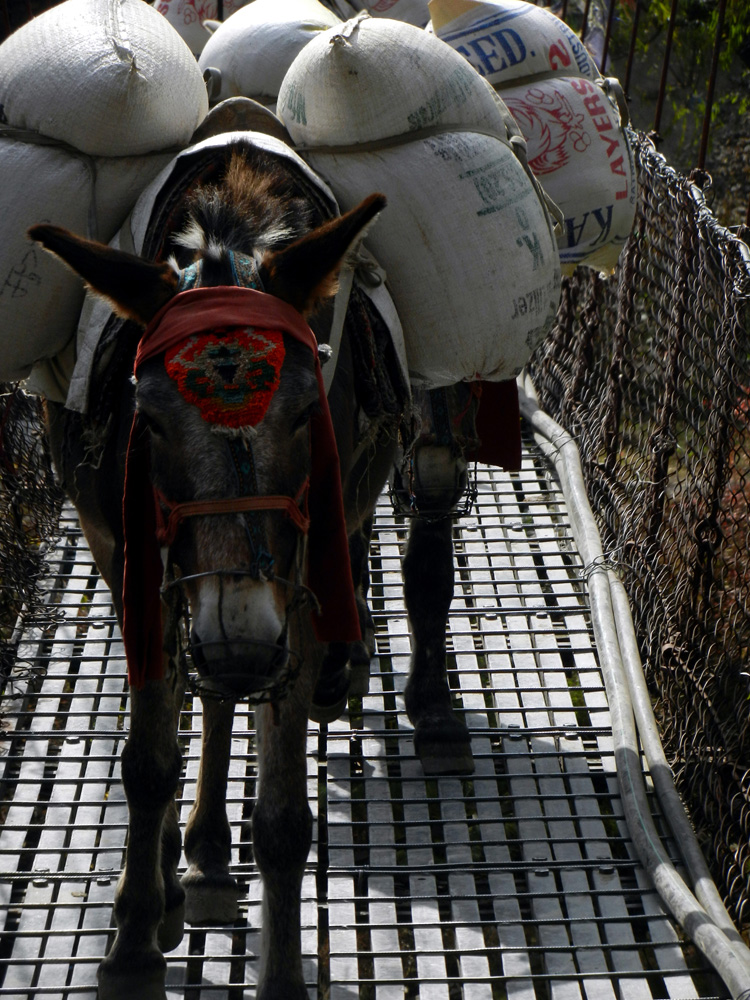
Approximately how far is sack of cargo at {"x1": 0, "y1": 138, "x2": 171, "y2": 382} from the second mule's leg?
1.75 meters

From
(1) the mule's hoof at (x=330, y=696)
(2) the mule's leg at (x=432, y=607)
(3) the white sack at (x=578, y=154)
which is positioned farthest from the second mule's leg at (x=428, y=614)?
(3) the white sack at (x=578, y=154)

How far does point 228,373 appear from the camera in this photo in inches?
93.4

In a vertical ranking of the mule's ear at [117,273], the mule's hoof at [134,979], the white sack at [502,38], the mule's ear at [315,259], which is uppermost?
the white sack at [502,38]

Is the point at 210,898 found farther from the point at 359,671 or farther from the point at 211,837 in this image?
the point at 359,671

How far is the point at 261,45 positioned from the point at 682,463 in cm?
242

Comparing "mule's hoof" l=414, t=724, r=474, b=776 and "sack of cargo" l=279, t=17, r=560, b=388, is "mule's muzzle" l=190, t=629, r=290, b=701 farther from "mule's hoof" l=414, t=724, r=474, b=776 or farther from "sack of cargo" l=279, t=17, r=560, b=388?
"mule's hoof" l=414, t=724, r=474, b=776

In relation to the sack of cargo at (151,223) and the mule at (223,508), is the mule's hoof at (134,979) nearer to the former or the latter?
the mule at (223,508)

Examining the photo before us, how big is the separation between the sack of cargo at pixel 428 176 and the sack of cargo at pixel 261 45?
1.45ft

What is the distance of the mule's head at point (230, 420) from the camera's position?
234 cm

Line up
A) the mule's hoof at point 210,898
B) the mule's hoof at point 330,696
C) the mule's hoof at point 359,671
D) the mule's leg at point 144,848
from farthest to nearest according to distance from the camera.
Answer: the mule's hoof at point 359,671 → the mule's hoof at point 330,696 → the mule's hoof at point 210,898 → the mule's leg at point 144,848

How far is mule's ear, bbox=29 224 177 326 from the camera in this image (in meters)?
2.48

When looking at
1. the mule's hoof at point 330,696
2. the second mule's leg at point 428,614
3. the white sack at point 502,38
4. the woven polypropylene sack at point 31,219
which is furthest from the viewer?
the second mule's leg at point 428,614

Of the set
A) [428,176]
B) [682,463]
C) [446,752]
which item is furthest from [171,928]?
[682,463]

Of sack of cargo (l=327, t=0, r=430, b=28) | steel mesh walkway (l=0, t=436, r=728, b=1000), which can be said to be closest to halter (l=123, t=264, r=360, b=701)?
steel mesh walkway (l=0, t=436, r=728, b=1000)
